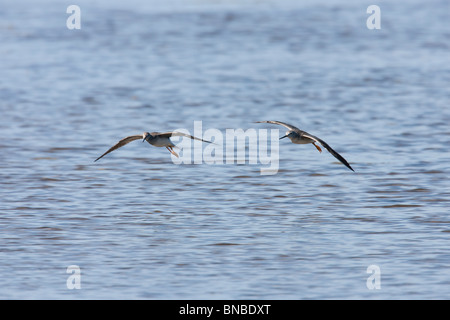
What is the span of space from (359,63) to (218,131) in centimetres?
888

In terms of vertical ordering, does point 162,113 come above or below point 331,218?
above

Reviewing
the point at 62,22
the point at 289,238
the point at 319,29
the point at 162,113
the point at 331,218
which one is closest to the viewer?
the point at 289,238

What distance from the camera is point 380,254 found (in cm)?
995

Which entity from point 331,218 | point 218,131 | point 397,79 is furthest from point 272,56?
point 331,218

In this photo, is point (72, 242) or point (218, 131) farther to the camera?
point (218, 131)

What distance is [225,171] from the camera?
14086mm

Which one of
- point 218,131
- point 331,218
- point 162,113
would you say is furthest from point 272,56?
point 331,218

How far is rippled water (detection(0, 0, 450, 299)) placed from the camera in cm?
954

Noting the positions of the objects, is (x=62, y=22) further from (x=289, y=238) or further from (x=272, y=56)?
(x=289, y=238)

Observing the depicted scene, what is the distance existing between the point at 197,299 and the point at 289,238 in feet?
6.88

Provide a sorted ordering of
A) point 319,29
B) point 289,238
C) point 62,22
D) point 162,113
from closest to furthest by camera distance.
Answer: point 289,238
point 162,113
point 319,29
point 62,22

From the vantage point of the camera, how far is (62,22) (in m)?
32.6

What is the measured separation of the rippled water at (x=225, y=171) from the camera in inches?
376
